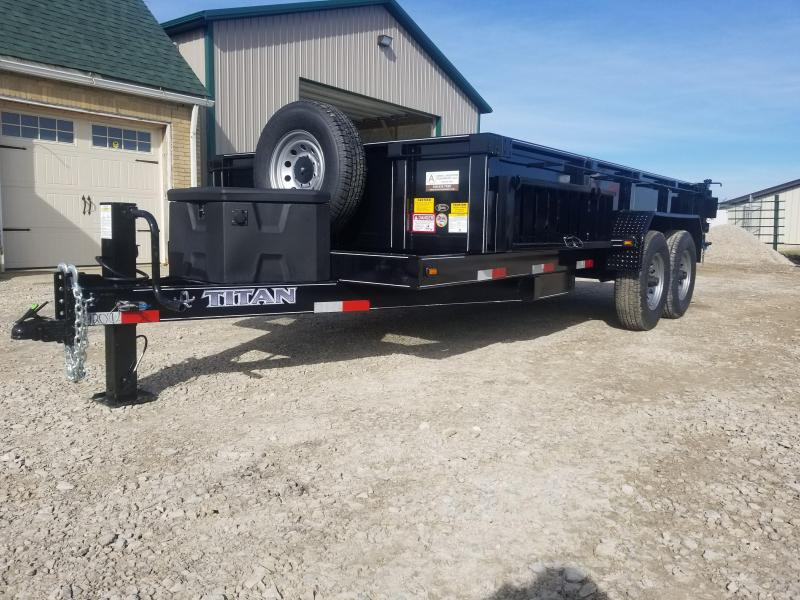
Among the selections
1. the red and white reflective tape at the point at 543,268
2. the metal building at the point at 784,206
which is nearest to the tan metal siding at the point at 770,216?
the metal building at the point at 784,206

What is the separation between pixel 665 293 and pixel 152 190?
8042 mm

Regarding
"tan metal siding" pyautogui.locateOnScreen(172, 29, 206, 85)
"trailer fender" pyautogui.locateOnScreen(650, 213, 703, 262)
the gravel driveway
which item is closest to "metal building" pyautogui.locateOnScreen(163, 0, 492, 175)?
"tan metal siding" pyautogui.locateOnScreen(172, 29, 206, 85)

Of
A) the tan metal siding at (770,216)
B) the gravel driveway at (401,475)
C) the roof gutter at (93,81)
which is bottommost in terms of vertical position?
the gravel driveway at (401,475)

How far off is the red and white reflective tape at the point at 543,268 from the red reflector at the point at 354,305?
1605 millimetres

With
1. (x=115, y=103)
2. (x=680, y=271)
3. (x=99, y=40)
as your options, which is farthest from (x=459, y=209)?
(x=99, y=40)

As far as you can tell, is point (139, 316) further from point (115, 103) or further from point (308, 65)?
point (308, 65)

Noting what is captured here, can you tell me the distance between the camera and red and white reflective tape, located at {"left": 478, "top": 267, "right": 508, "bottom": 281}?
504cm

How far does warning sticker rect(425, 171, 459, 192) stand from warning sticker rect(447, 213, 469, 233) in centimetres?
21

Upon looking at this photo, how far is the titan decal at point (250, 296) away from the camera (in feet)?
13.9

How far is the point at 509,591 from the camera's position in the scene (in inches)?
91.1

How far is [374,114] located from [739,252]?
11.2 m

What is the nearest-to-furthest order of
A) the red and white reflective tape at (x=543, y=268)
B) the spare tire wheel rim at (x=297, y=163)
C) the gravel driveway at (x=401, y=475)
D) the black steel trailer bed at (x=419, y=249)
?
the gravel driveway at (x=401, y=475) < the black steel trailer bed at (x=419, y=249) < the spare tire wheel rim at (x=297, y=163) < the red and white reflective tape at (x=543, y=268)

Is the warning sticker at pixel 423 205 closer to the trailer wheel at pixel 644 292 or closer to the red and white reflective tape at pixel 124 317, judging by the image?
the red and white reflective tape at pixel 124 317

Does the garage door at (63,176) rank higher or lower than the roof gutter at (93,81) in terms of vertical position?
lower
